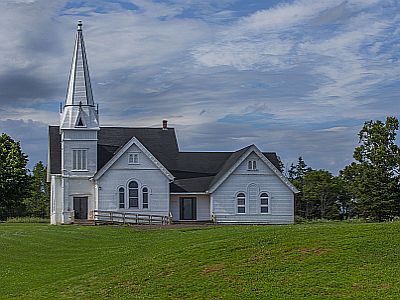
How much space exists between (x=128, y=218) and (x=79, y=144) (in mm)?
6825

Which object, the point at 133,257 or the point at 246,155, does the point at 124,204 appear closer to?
the point at 246,155

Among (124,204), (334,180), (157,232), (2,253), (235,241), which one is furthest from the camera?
(334,180)

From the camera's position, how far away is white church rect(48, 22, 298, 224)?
178 ft

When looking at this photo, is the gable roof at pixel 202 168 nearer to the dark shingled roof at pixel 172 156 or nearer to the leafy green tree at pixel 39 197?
the dark shingled roof at pixel 172 156

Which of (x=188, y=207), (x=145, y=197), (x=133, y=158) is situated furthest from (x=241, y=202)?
(x=133, y=158)

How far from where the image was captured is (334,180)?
244 ft

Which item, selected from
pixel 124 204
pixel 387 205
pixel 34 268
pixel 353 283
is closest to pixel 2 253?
pixel 34 268

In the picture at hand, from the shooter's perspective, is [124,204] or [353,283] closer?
[353,283]

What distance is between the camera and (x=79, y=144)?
55.8 m

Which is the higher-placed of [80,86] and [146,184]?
[80,86]

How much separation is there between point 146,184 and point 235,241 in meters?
29.2

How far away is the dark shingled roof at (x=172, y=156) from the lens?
2229 inches

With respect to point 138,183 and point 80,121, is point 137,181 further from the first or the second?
point 80,121

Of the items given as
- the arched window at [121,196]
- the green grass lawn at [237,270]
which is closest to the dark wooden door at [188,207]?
the arched window at [121,196]
